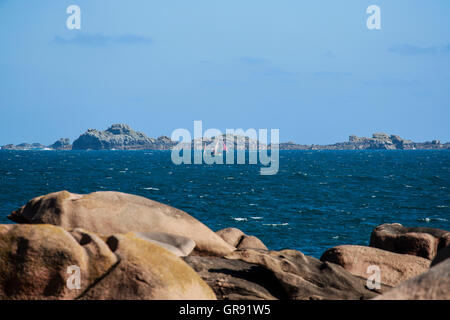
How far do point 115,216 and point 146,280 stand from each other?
13.9 feet

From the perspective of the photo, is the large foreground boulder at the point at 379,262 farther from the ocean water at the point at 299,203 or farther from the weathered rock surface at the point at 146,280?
the ocean water at the point at 299,203

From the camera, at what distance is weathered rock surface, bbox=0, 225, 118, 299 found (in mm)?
7887

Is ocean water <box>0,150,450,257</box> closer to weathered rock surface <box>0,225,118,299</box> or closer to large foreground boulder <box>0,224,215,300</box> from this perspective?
large foreground boulder <box>0,224,215,300</box>

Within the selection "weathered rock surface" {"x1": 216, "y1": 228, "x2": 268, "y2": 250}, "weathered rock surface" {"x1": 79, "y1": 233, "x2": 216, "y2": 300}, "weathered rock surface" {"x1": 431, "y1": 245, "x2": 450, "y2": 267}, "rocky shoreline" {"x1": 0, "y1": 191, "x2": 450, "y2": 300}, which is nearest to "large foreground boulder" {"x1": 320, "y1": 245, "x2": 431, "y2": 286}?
"rocky shoreline" {"x1": 0, "y1": 191, "x2": 450, "y2": 300}

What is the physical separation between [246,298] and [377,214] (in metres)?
30.2

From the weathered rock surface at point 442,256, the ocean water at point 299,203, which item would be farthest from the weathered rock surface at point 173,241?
the ocean water at point 299,203

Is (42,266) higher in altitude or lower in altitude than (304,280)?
higher

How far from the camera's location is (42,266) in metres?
7.90

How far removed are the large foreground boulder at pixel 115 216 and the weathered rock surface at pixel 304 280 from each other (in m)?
2.05

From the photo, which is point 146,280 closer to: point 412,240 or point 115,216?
point 115,216

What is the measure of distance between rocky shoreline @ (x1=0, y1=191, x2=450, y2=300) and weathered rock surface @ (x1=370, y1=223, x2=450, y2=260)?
0.04 metres

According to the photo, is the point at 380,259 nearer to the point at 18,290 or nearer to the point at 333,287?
the point at 333,287

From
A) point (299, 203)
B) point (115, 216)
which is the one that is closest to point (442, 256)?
point (115, 216)
